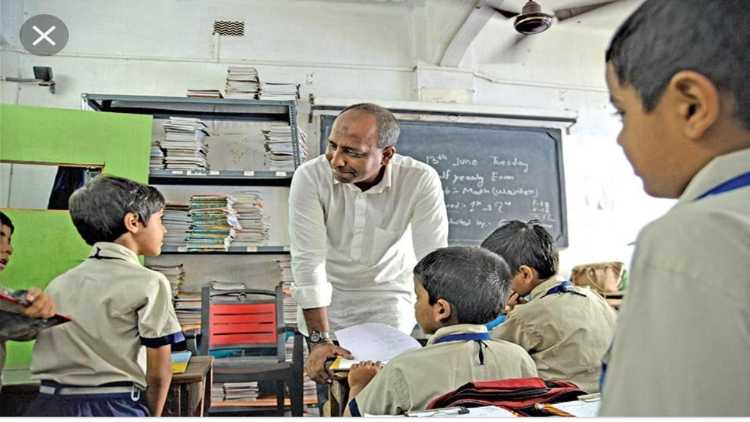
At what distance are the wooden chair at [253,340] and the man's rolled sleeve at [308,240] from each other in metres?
0.69

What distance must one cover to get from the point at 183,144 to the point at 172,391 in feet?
5.19

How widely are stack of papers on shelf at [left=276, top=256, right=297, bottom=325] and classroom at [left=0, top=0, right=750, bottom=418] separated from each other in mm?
16

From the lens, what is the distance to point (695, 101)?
13.5 inches

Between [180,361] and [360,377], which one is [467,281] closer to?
[360,377]

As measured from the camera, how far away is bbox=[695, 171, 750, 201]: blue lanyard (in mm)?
309

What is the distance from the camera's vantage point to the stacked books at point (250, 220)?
261cm

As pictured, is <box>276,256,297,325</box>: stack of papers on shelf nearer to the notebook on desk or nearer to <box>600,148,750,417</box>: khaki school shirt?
the notebook on desk

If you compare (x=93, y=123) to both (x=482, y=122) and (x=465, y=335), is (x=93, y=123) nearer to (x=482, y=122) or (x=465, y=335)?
(x=465, y=335)

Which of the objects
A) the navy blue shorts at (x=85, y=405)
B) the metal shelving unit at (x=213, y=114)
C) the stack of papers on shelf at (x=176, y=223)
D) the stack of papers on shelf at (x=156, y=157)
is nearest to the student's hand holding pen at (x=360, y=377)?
the navy blue shorts at (x=85, y=405)

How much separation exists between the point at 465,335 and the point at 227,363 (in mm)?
1470

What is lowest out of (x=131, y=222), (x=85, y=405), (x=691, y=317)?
(x=85, y=405)

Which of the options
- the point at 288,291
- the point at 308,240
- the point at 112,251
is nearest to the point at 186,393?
the point at 112,251

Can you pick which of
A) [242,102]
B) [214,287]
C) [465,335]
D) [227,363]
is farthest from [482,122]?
[465,335]

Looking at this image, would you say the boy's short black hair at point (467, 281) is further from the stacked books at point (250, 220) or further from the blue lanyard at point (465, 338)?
the stacked books at point (250, 220)
